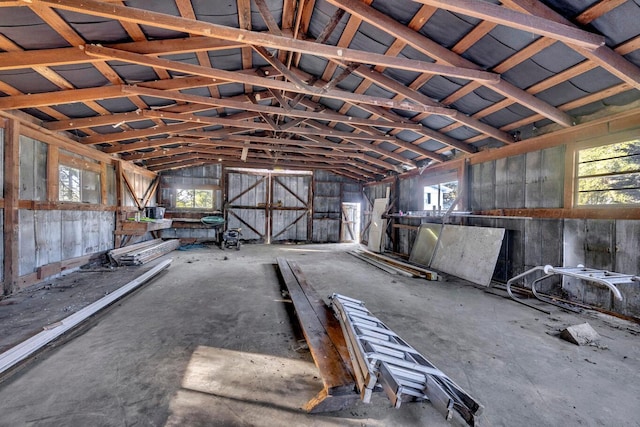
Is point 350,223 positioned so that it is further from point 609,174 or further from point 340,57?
point 340,57

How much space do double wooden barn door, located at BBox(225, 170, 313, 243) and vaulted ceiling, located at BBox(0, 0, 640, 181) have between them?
563 centimetres

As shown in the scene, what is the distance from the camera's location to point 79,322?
3104 millimetres

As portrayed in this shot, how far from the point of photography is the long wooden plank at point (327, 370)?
1.80 metres

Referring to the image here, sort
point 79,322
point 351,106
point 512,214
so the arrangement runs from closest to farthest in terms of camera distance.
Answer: point 79,322 → point 512,214 → point 351,106

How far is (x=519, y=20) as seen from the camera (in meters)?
2.39

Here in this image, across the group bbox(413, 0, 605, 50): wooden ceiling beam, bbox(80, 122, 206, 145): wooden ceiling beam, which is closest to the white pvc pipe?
bbox(80, 122, 206, 145): wooden ceiling beam

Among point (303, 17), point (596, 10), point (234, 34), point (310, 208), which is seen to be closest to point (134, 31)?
point (234, 34)

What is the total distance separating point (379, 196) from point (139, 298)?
8717 mm

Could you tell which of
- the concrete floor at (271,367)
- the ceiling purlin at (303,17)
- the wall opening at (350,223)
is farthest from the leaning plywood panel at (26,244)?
the wall opening at (350,223)

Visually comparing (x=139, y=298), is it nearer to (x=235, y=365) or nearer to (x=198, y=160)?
(x=235, y=365)

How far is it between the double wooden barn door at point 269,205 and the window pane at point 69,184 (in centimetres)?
543

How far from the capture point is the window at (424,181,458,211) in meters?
7.77

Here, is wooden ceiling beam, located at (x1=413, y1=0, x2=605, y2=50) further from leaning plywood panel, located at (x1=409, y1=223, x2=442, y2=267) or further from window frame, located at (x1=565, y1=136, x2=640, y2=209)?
leaning plywood panel, located at (x1=409, y1=223, x2=442, y2=267)

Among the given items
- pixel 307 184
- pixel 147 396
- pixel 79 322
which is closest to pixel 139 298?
pixel 79 322
